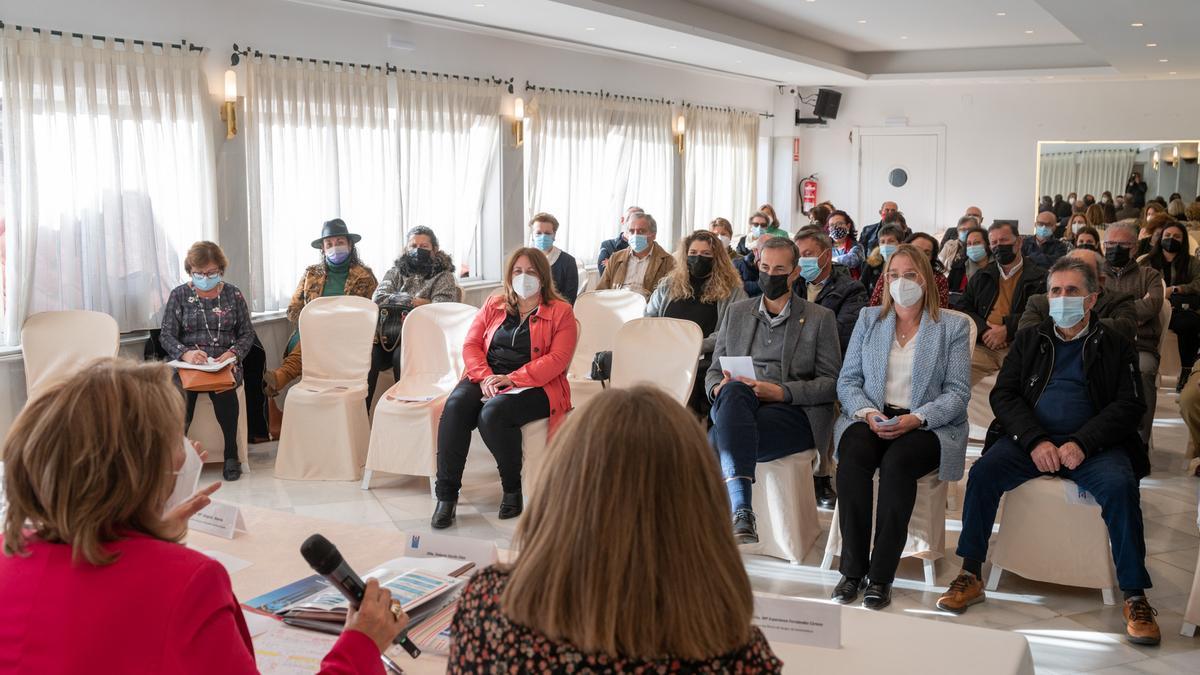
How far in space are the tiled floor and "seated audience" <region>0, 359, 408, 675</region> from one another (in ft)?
9.60

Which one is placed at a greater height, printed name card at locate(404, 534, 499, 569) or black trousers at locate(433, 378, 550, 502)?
printed name card at locate(404, 534, 499, 569)

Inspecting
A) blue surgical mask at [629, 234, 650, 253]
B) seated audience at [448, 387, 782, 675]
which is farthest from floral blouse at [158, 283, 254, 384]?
seated audience at [448, 387, 782, 675]

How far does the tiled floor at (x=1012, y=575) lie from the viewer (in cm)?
368

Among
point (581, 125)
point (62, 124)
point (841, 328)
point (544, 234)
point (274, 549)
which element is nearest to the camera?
point (274, 549)

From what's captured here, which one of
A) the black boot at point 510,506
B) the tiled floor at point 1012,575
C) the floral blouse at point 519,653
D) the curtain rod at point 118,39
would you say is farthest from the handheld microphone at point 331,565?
the curtain rod at point 118,39

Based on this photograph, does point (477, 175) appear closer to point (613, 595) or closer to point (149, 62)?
point (149, 62)

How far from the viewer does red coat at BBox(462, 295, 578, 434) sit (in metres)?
5.27

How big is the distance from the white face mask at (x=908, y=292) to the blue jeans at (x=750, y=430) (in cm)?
66

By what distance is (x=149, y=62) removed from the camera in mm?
6277

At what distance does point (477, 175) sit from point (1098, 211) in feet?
27.1

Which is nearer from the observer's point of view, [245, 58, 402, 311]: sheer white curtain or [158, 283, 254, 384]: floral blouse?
[158, 283, 254, 384]: floral blouse

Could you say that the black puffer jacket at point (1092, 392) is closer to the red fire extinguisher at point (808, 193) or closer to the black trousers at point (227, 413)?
the black trousers at point (227, 413)

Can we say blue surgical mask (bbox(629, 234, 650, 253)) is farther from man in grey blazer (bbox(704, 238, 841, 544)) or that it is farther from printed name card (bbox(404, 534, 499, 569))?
printed name card (bbox(404, 534, 499, 569))

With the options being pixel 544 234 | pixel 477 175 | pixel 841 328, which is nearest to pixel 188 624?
pixel 841 328
